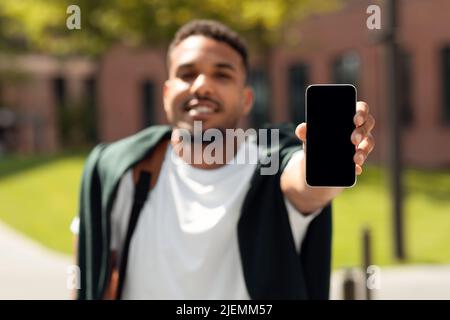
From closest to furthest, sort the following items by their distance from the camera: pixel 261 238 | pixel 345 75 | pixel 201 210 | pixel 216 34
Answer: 1. pixel 261 238
2. pixel 201 210
3. pixel 216 34
4. pixel 345 75

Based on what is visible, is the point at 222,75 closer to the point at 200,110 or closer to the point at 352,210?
the point at 200,110

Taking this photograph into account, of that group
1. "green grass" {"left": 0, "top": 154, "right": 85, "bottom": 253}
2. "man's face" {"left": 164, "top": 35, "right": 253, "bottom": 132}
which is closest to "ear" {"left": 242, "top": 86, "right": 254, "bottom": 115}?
"man's face" {"left": 164, "top": 35, "right": 253, "bottom": 132}

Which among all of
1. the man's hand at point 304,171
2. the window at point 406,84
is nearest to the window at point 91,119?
the window at point 406,84

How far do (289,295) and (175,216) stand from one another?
51 cm

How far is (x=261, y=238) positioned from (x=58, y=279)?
27.2ft

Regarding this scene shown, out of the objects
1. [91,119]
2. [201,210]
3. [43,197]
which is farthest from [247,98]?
[91,119]

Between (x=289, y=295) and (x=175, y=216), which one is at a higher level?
(x=175, y=216)

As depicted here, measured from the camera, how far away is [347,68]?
27391 mm

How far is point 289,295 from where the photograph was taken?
114 inches

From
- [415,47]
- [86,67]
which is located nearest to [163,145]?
[415,47]

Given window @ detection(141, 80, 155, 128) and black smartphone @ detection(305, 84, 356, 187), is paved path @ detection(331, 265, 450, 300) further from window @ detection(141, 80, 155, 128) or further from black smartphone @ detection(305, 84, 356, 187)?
window @ detection(141, 80, 155, 128)

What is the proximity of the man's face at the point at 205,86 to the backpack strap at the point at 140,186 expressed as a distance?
0.17 m

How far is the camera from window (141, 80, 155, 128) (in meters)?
36.7
